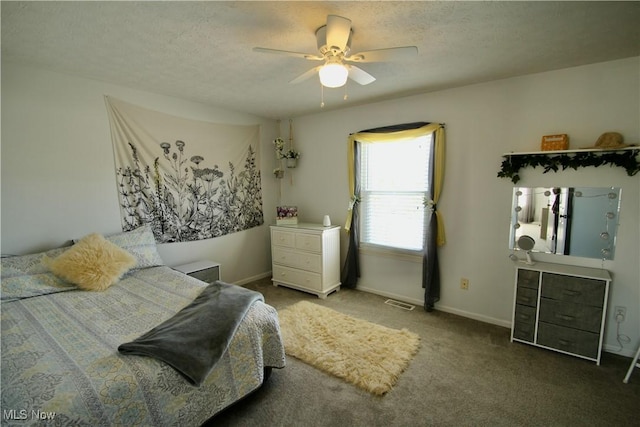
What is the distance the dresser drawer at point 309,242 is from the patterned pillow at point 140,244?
1.56 meters

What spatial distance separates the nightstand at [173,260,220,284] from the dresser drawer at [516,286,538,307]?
3.04 metres

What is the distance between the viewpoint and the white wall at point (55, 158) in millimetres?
2248

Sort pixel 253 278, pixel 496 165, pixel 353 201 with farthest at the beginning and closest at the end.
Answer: pixel 253 278, pixel 353 201, pixel 496 165

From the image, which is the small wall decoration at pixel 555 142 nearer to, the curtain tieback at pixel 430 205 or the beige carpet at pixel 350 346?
the curtain tieback at pixel 430 205

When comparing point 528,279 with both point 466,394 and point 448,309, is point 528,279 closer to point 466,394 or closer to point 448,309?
point 448,309

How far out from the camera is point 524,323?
95.5 inches

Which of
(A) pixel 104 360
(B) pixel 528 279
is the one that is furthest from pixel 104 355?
(B) pixel 528 279

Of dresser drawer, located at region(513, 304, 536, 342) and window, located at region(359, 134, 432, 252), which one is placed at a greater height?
window, located at region(359, 134, 432, 252)

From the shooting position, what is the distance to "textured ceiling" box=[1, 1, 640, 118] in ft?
5.08

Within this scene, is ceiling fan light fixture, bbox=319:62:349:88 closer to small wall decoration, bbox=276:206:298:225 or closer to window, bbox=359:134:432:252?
window, bbox=359:134:432:252

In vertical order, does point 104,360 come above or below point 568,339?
above

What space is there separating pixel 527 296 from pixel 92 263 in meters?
3.64

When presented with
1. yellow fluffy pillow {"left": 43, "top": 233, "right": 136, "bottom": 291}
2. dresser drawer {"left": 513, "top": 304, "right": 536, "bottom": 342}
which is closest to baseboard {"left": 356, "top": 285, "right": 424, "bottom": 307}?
dresser drawer {"left": 513, "top": 304, "right": 536, "bottom": 342}

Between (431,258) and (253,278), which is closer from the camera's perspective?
(431,258)
